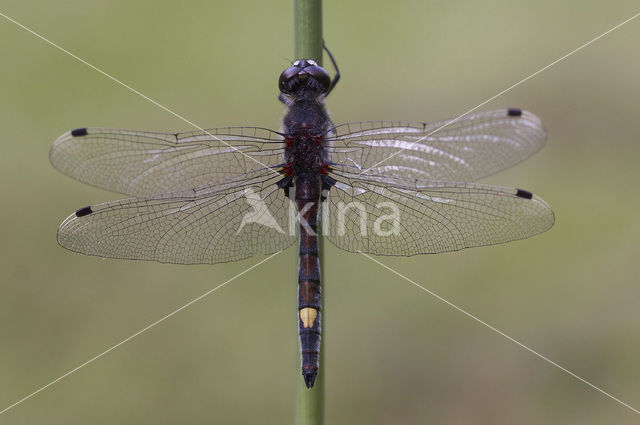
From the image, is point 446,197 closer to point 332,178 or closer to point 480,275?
point 332,178

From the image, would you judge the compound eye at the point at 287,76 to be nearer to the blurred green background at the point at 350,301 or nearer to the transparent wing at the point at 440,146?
the transparent wing at the point at 440,146

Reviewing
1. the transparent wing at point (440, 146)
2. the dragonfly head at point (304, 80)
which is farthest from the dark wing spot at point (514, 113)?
the dragonfly head at point (304, 80)

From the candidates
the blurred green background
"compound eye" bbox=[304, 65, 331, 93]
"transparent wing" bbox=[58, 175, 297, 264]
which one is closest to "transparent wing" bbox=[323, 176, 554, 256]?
"transparent wing" bbox=[58, 175, 297, 264]

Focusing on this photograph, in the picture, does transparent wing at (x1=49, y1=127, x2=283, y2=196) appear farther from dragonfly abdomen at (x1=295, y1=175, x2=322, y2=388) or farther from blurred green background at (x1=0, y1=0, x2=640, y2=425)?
blurred green background at (x1=0, y1=0, x2=640, y2=425)

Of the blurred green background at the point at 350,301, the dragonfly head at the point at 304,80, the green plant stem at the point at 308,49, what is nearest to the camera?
the green plant stem at the point at 308,49

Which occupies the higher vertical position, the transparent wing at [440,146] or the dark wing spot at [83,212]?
the transparent wing at [440,146]

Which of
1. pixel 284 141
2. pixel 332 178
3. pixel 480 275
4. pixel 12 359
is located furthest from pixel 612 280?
pixel 12 359

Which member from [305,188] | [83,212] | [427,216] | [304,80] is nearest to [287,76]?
[304,80]
